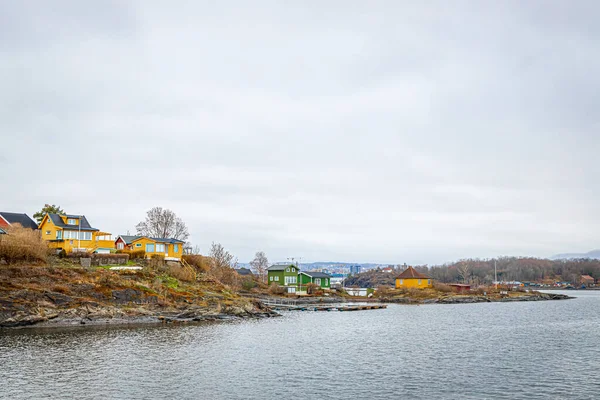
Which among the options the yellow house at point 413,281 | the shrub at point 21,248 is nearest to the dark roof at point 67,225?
the shrub at point 21,248

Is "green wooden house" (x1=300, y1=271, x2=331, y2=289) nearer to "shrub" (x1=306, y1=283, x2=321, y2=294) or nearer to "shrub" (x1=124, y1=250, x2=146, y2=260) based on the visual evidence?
"shrub" (x1=306, y1=283, x2=321, y2=294)

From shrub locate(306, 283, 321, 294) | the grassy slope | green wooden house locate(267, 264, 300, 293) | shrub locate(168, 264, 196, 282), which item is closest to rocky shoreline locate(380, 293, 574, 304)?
shrub locate(306, 283, 321, 294)

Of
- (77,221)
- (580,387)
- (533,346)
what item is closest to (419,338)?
(533,346)

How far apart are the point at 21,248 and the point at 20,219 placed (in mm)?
27988

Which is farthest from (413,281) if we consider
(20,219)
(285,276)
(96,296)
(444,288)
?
(20,219)

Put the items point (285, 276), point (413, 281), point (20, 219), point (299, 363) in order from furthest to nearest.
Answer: point (413, 281) < point (285, 276) < point (20, 219) < point (299, 363)

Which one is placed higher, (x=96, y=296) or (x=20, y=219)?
(x=20, y=219)

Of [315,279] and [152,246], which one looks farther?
[315,279]

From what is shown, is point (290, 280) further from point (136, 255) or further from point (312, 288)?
point (136, 255)

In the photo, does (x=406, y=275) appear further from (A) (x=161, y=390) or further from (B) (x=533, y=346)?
(A) (x=161, y=390)

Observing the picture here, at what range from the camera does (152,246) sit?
2972 inches

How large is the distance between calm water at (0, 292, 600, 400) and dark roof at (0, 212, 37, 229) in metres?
40.4

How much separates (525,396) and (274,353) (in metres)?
19.0

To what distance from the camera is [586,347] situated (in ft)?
131
